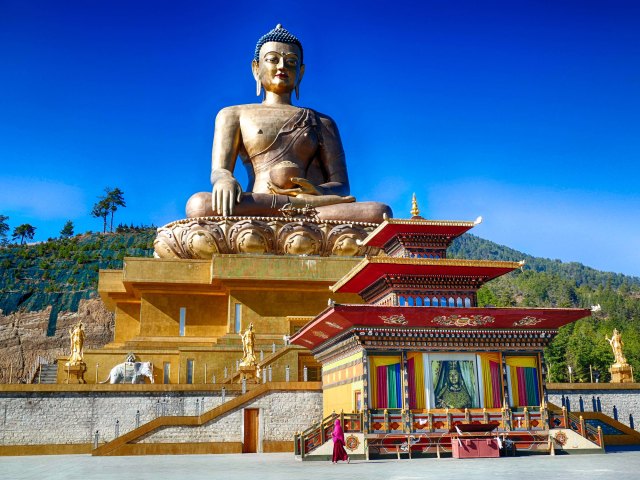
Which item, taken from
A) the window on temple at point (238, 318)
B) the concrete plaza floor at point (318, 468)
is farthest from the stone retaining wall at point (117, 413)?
the window on temple at point (238, 318)

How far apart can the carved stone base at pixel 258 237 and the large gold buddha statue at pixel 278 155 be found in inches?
15.8

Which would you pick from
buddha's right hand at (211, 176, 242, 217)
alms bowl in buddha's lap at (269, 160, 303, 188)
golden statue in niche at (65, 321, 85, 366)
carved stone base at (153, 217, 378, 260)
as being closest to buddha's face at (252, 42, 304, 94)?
alms bowl in buddha's lap at (269, 160, 303, 188)

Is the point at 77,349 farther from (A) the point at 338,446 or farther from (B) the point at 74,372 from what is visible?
(A) the point at 338,446

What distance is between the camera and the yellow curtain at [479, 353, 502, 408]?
1306cm

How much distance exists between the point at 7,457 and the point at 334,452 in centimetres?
677

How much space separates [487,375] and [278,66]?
15.0 m

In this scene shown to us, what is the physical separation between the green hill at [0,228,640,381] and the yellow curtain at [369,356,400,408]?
76.5 feet

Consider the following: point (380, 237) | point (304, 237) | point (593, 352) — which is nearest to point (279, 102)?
point (304, 237)

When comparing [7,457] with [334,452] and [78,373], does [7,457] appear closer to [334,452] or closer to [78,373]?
[78,373]

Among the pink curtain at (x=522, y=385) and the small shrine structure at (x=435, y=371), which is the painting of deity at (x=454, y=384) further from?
the pink curtain at (x=522, y=385)

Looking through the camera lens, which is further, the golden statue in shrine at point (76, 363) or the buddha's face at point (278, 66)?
the buddha's face at point (278, 66)

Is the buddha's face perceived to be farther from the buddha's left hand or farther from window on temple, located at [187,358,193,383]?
window on temple, located at [187,358,193,383]

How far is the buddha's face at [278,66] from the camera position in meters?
24.8

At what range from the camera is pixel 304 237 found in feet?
67.9
